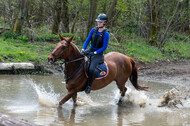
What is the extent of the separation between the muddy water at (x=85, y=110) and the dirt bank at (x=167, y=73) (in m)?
2.44

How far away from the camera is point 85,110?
7020 millimetres

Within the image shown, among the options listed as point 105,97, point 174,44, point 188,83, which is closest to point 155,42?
point 174,44

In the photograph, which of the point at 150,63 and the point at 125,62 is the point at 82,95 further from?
the point at 150,63

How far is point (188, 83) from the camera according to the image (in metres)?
10.9

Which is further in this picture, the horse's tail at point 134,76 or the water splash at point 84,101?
the horse's tail at point 134,76

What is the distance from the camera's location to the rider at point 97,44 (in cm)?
666

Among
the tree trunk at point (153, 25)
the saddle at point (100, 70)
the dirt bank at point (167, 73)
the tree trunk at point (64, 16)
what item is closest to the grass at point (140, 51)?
the dirt bank at point (167, 73)

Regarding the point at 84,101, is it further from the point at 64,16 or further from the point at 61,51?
the point at 64,16

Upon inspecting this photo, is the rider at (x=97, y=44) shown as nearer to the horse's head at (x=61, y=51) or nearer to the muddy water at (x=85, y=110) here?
the horse's head at (x=61, y=51)

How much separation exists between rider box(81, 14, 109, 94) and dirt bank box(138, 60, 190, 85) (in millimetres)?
5455

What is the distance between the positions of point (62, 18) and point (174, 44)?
26.9 feet

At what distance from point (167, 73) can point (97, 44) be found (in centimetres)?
705

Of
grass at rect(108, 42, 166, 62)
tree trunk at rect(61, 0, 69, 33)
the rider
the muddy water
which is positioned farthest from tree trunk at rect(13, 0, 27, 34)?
the rider

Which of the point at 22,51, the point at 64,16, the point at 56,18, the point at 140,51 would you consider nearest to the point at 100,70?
the point at 22,51
